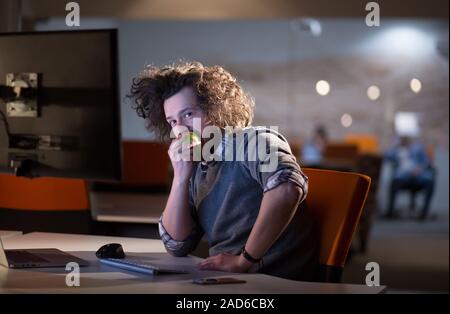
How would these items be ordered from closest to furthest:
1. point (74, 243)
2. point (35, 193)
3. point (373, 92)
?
point (74, 243), point (35, 193), point (373, 92)

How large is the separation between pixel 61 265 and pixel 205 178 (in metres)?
0.51

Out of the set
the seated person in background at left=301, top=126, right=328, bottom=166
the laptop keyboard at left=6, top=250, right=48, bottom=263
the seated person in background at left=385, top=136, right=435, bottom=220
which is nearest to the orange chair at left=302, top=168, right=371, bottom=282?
the laptop keyboard at left=6, top=250, right=48, bottom=263

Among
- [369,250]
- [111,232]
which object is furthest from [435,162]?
[111,232]

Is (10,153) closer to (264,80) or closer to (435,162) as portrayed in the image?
(435,162)

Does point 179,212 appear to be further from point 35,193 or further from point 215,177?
point 35,193

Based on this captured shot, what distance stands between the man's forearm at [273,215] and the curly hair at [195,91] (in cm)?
34

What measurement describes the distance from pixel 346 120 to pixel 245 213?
8.90 metres

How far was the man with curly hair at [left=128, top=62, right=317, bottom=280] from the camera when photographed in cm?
234

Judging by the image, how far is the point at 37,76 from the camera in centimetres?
216

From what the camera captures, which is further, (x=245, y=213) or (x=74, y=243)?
(x=74, y=243)

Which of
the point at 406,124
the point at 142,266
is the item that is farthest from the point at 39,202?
the point at 406,124

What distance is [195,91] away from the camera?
2381mm

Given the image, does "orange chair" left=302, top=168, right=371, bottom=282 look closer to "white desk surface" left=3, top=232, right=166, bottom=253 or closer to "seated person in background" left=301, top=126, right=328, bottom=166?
"white desk surface" left=3, top=232, right=166, bottom=253

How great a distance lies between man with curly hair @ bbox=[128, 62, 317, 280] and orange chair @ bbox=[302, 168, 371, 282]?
0.13ft
